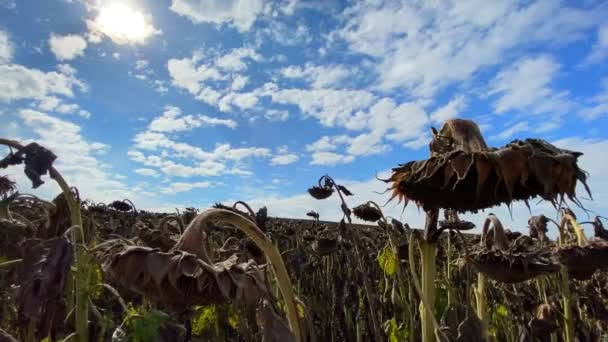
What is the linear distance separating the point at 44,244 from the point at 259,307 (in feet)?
2.68

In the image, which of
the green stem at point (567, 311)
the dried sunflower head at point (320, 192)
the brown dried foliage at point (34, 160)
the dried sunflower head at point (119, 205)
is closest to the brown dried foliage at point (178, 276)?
the brown dried foliage at point (34, 160)

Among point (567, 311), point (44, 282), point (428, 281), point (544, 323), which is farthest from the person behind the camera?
point (567, 311)

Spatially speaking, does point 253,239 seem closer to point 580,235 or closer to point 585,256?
point 585,256

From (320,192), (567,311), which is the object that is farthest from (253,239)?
(567,311)

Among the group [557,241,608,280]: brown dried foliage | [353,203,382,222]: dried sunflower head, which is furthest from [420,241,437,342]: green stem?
[557,241,608,280]: brown dried foliage

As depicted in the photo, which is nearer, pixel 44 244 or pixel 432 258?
pixel 44 244

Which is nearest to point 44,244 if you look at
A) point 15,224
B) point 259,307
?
point 259,307

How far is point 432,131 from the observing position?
2473mm

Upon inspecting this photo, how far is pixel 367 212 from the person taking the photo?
3.79 m

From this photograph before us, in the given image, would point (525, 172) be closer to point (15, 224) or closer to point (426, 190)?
point (426, 190)

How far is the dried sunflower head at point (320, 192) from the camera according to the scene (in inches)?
146

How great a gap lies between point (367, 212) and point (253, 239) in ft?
6.68

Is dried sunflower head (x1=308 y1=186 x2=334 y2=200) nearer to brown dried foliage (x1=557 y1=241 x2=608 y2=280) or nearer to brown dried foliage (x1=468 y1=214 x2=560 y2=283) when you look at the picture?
brown dried foliage (x1=468 y1=214 x2=560 y2=283)

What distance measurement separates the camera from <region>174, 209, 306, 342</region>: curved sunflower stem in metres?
1.75
